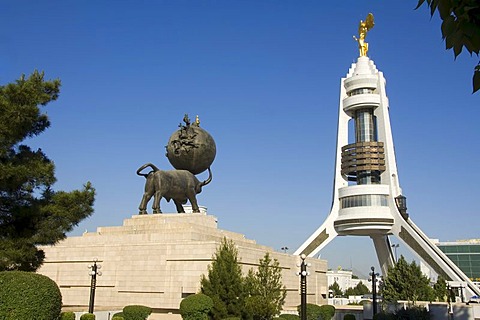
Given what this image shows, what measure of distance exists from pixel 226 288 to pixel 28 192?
24.8 feet

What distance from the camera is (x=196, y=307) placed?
16.5 m

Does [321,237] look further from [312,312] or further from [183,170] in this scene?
[312,312]

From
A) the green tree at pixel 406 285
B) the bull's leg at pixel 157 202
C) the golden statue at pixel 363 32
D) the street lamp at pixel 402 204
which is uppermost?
the golden statue at pixel 363 32

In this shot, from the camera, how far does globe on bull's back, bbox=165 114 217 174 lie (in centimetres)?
2536

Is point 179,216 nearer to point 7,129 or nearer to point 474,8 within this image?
point 7,129

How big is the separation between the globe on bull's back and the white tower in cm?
3231

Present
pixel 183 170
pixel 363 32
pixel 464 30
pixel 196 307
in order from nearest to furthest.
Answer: pixel 464 30 < pixel 196 307 < pixel 183 170 < pixel 363 32

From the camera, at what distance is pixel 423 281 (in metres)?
36.4

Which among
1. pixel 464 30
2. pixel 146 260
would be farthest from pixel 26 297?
pixel 146 260

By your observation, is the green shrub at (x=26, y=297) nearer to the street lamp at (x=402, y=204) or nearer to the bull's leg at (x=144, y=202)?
the bull's leg at (x=144, y=202)

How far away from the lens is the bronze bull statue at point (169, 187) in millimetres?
23141

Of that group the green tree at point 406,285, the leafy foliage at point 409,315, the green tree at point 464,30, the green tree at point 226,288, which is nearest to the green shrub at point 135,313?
the green tree at point 226,288

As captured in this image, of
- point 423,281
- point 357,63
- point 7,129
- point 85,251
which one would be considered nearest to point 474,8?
point 7,129

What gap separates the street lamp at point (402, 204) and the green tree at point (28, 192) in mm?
44603
